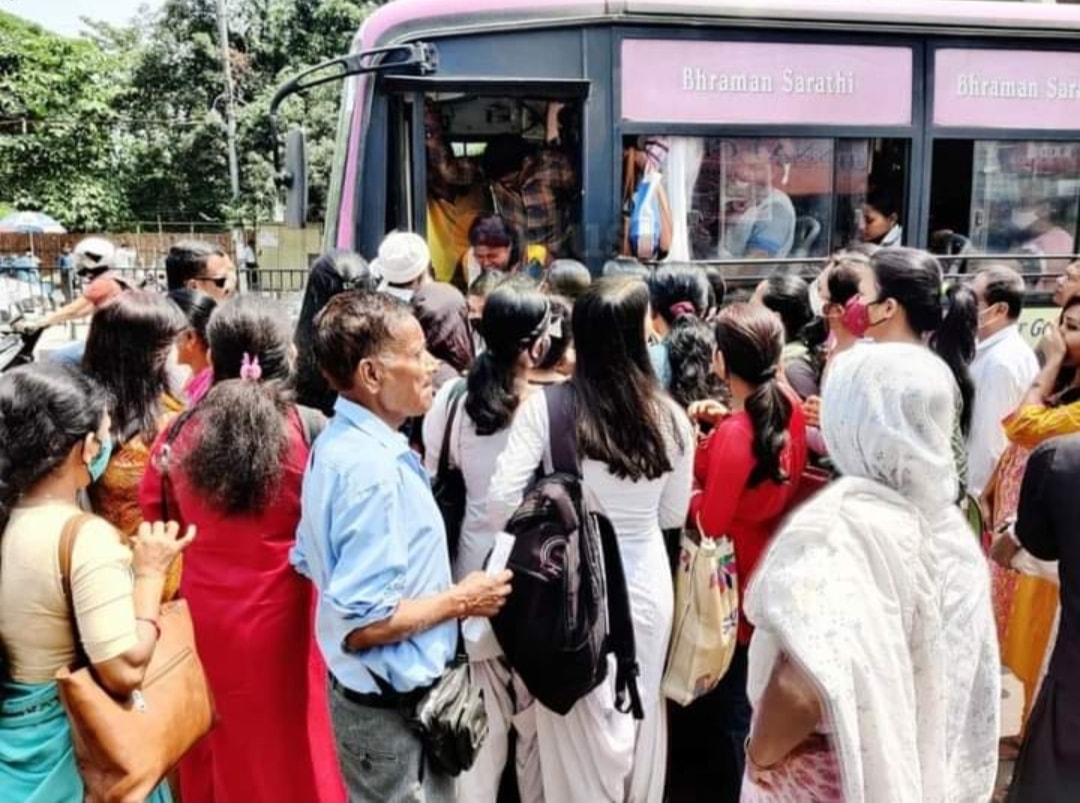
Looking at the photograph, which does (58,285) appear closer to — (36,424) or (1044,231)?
(1044,231)

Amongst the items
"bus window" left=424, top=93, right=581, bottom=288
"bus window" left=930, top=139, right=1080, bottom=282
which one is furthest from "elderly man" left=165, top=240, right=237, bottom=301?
"bus window" left=930, top=139, right=1080, bottom=282

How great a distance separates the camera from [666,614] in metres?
2.87

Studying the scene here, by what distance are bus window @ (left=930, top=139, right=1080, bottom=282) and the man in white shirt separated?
202cm

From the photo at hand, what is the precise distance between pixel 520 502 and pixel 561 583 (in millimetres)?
265

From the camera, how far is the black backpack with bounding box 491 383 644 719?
2.49m

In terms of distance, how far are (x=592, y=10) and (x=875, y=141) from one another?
73.9 inches

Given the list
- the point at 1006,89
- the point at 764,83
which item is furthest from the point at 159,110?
the point at 1006,89

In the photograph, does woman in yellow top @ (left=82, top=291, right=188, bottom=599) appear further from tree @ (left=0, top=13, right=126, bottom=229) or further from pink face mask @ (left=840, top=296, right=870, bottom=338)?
tree @ (left=0, top=13, right=126, bottom=229)

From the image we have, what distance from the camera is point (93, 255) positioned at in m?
4.82

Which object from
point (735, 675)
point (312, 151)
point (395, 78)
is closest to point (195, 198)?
point (312, 151)

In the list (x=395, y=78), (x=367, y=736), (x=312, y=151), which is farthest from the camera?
(x=312, y=151)

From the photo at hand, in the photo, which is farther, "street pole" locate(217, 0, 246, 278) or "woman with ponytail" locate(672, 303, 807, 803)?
"street pole" locate(217, 0, 246, 278)

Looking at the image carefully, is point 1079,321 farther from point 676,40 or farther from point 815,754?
point 676,40

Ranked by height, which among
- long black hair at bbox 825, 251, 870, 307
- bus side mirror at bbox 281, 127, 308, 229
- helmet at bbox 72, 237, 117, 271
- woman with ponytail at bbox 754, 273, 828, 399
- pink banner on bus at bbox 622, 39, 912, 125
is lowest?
woman with ponytail at bbox 754, 273, 828, 399
